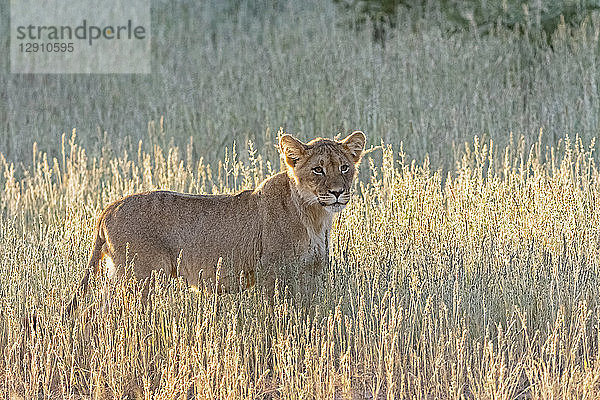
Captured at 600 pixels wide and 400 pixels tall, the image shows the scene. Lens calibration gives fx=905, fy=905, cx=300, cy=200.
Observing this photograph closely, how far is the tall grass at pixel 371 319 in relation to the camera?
479 cm

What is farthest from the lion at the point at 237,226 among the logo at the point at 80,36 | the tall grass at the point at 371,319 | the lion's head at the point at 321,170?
the logo at the point at 80,36

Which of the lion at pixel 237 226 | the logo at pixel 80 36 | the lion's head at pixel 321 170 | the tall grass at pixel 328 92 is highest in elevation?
the logo at pixel 80 36

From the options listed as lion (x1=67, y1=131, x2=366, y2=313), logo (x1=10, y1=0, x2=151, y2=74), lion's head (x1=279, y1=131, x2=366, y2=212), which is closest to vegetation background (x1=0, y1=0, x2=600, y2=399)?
lion (x1=67, y1=131, x2=366, y2=313)

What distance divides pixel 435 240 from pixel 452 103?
5109 mm

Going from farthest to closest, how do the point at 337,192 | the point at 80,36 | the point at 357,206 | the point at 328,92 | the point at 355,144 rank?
1. the point at 80,36
2. the point at 328,92
3. the point at 357,206
4. the point at 355,144
5. the point at 337,192

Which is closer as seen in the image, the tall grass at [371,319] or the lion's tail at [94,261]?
the tall grass at [371,319]

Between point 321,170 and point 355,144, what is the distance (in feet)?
1.18

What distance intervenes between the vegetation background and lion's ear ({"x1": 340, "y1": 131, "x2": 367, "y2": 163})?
781mm

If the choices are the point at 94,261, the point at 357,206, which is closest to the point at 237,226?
the point at 94,261

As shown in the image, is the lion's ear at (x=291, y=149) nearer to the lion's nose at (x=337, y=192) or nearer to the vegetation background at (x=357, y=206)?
the lion's nose at (x=337, y=192)

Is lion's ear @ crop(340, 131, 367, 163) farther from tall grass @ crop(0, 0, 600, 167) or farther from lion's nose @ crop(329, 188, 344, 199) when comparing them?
tall grass @ crop(0, 0, 600, 167)

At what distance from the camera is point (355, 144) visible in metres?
5.60

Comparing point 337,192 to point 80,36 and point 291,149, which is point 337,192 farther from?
point 80,36

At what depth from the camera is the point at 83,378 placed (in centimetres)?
526
